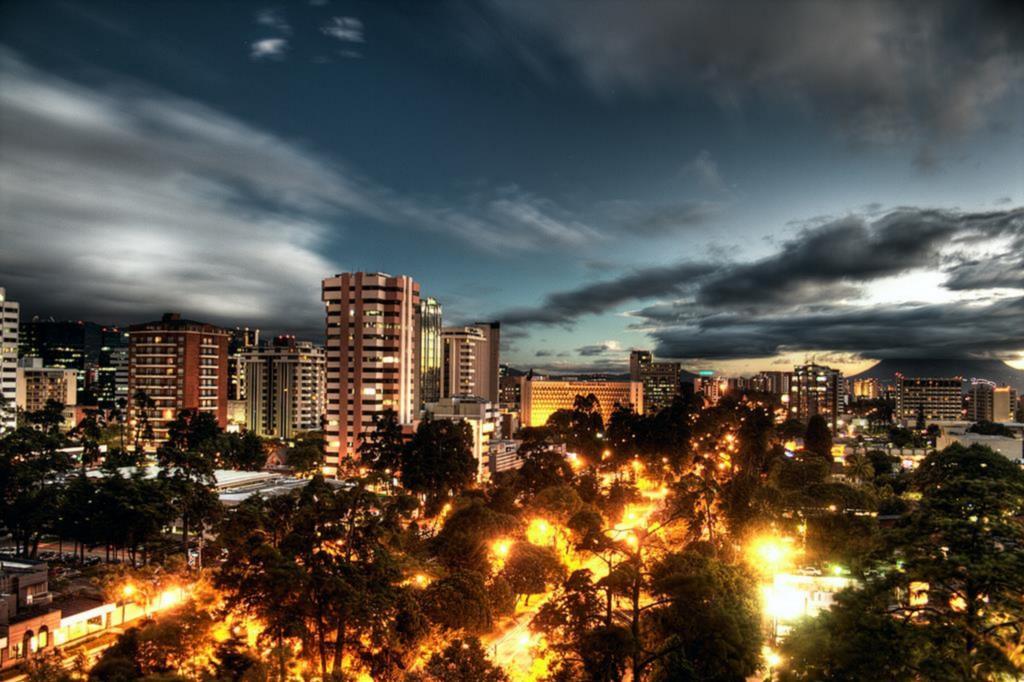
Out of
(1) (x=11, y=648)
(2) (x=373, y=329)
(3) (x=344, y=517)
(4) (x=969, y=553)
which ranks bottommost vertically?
(1) (x=11, y=648)

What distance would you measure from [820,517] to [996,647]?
78.4 feet

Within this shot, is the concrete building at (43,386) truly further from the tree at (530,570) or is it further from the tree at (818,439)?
the tree at (818,439)

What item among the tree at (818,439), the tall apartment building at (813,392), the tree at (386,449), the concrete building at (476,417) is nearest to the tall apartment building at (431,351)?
the concrete building at (476,417)

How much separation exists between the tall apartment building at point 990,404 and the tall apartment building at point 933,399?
3285 millimetres

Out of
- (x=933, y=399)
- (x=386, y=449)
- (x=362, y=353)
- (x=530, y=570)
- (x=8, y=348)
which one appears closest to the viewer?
(x=530, y=570)

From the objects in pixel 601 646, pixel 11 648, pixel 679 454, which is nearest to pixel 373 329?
pixel 679 454

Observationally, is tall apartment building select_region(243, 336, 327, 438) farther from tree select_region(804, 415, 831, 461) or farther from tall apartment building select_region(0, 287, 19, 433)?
tree select_region(804, 415, 831, 461)

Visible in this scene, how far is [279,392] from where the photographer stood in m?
110

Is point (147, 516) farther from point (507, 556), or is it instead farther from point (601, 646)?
point (601, 646)

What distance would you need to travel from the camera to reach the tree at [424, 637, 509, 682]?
18734 mm

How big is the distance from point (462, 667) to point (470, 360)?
11283cm

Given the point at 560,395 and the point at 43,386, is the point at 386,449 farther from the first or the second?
the point at 560,395

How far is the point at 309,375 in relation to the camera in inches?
4405

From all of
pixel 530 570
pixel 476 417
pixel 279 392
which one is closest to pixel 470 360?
pixel 279 392
